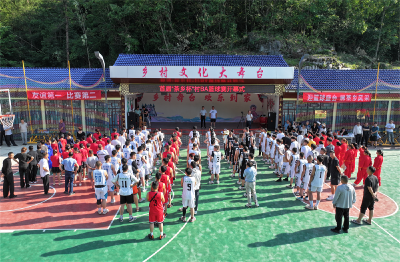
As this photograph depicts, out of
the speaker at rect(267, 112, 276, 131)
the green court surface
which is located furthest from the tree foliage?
the green court surface

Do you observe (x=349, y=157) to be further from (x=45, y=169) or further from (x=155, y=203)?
(x=45, y=169)

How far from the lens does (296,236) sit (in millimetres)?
7336

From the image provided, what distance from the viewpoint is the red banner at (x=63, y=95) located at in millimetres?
17266

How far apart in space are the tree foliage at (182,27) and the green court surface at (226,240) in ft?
88.5

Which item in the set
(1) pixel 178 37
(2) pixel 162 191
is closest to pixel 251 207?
(2) pixel 162 191

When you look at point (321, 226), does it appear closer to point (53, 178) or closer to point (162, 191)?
point (162, 191)

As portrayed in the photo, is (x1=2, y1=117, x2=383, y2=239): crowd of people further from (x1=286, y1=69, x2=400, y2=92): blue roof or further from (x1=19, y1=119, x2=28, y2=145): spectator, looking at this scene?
(x1=286, y1=69, x2=400, y2=92): blue roof

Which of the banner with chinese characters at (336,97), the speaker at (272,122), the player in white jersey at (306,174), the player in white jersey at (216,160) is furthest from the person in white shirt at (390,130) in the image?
the player in white jersey at (216,160)

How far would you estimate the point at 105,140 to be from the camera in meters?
13.0

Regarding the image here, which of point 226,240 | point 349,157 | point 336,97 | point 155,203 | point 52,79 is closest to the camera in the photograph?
point 155,203

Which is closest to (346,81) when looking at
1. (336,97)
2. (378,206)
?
(336,97)

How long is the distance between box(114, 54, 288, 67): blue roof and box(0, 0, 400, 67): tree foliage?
1368 centimetres

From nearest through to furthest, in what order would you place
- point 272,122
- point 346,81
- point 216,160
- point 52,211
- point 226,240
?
point 226,240, point 52,211, point 216,160, point 272,122, point 346,81

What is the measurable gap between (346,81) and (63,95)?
18.6m
